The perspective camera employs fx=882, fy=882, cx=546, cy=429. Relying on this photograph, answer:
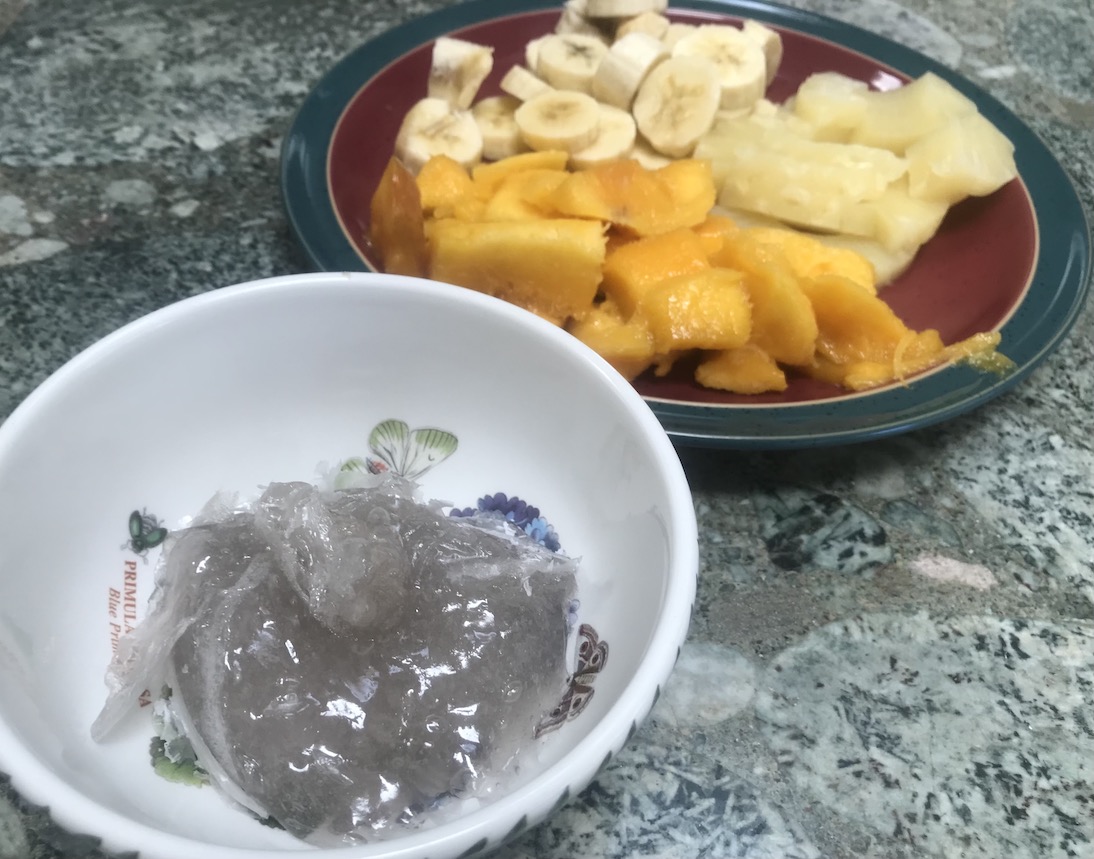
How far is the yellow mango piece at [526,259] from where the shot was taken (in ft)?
3.45

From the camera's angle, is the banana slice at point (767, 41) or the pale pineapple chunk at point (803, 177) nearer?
the pale pineapple chunk at point (803, 177)

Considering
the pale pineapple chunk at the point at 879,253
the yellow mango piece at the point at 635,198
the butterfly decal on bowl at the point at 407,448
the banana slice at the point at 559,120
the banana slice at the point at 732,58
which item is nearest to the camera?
the butterfly decal on bowl at the point at 407,448

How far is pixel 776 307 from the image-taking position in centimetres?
103

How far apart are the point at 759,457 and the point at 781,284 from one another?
0.66 feet

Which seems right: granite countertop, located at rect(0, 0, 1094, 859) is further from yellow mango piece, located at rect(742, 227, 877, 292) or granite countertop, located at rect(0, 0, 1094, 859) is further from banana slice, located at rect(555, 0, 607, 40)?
banana slice, located at rect(555, 0, 607, 40)

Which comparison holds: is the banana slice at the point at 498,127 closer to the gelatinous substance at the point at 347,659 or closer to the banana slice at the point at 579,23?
the banana slice at the point at 579,23

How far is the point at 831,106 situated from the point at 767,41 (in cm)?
21

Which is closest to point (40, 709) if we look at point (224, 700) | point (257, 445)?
point (224, 700)

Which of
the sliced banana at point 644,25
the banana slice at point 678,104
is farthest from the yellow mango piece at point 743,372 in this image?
the sliced banana at point 644,25

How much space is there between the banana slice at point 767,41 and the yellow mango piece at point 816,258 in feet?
1.71

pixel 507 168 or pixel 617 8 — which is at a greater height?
pixel 617 8

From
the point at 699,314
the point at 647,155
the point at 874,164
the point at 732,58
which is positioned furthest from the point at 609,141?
the point at 699,314

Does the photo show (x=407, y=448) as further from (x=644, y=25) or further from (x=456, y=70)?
(x=644, y=25)

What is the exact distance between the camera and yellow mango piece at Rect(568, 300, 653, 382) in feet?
3.35
